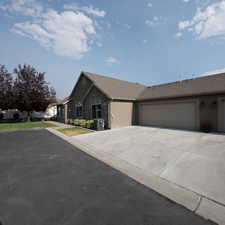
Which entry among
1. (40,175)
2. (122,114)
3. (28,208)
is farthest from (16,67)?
(28,208)

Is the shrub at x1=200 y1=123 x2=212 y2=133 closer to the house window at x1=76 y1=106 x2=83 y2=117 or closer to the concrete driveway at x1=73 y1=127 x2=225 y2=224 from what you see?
the concrete driveway at x1=73 y1=127 x2=225 y2=224

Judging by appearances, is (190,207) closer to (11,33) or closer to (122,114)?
(122,114)

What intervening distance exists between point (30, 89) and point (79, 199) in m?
21.9

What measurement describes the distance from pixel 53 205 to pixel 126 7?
1214 centimetres

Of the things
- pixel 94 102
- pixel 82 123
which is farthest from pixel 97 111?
pixel 82 123

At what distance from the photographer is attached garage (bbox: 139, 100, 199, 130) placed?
10445mm

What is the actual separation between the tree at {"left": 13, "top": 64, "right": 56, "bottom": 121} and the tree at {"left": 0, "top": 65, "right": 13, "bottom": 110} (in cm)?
104

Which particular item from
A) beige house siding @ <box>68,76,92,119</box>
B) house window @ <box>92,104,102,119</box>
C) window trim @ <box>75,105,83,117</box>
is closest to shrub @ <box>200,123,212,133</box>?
house window @ <box>92,104,102,119</box>

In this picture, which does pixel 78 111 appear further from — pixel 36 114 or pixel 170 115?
pixel 36 114

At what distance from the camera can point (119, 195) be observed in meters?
2.85

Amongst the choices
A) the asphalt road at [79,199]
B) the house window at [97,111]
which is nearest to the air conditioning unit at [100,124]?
the house window at [97,111]

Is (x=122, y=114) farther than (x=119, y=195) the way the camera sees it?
Yes

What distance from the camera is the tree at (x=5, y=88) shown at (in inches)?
763

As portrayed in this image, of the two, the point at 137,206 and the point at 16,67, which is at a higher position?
the point at 16,67
